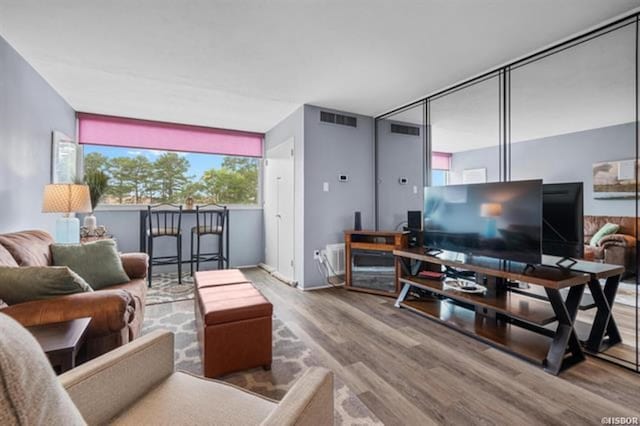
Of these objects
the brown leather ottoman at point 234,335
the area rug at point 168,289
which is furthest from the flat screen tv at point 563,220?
the area rug at point 168,289

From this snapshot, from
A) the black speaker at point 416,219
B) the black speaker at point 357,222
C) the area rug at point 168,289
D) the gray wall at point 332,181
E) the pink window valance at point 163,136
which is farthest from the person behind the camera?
the pink window valance at point 163,136

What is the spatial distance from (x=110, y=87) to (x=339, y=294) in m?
3.52

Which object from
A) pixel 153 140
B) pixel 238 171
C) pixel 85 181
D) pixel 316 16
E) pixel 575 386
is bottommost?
pixel 575 386

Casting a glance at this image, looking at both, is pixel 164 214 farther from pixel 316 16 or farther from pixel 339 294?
pixel 316 16

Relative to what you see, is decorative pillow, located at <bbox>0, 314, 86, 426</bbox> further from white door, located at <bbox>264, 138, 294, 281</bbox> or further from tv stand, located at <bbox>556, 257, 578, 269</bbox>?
white door, located at <bbox>264, 138, 294, 281</bbox>

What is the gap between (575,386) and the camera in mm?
1751

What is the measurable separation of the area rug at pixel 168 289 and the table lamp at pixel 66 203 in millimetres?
1015

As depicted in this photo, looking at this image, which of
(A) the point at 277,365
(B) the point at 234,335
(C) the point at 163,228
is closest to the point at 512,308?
(A) the point at 277,365

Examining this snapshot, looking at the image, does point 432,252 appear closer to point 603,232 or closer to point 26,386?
point 603,232

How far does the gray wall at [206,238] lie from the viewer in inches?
169

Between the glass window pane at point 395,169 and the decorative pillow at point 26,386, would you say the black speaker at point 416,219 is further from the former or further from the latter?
the decorative pillow at point 26,386

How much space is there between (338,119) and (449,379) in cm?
329

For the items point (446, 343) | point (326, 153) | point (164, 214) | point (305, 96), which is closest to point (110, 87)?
point (164, 214)

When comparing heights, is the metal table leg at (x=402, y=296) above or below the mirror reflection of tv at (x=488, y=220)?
below
